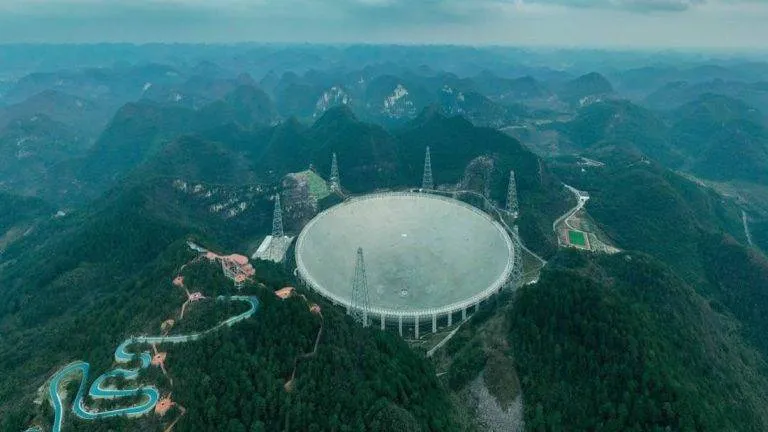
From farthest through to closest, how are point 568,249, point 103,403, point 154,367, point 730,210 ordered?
point 730,210
point 568,249
point 154,367
point 103,403

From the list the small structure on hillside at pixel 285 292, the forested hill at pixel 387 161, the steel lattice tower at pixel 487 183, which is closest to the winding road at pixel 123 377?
the small structure on hillside at pixel 285 292

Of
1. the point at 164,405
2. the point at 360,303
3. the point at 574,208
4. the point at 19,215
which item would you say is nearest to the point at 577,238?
the point at 574,208

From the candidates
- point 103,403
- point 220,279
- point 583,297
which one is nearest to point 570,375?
point 583,297

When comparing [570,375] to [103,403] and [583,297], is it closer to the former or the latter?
[583,297]

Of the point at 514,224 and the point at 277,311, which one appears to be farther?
the point at 514,224

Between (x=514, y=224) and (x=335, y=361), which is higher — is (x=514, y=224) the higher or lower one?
the lower one

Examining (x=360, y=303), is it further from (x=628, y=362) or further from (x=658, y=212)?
(x=658, y=212)
